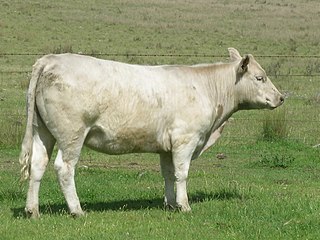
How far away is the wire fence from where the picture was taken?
17.1 meters

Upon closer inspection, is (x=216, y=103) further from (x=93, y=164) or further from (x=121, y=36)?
(x=121, y=36)

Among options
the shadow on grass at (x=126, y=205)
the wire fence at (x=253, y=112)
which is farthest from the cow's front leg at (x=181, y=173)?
the wire fence at (x=253, y=112)

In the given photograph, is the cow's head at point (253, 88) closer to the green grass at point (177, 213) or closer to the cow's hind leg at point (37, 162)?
the green grass at point (177, 213)

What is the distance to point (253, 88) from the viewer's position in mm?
11078

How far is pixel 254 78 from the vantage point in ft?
36.3

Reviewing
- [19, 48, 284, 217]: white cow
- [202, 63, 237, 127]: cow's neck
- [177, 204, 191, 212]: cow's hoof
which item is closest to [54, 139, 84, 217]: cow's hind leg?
[19, 48, 284, 217]: white cow

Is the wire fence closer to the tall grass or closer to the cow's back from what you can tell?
the tall grass

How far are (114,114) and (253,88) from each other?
228 centimetres

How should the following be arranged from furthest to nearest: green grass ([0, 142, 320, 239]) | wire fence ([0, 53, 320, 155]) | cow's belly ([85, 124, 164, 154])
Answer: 1. wire fence ([0, 53, 320, 155])
2. cow's belly ([85, 124, 164, 154])
3. green grass ([0, 142, 320, 239])

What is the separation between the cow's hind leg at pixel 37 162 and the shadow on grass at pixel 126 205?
0.25 meters

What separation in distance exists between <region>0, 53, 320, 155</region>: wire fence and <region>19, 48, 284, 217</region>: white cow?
5615mm

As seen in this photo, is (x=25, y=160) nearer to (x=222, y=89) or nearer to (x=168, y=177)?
(x=168, y=177)

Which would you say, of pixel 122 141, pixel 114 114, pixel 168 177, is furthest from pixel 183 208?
pixel 114 114

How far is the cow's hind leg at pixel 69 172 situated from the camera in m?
9.55
